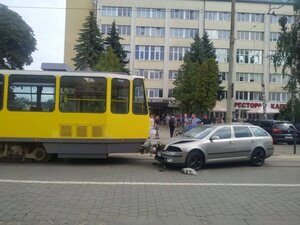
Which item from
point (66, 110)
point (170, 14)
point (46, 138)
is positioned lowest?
point (46, 138)

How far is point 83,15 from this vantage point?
78.1 meters

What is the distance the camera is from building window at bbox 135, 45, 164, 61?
230 feet

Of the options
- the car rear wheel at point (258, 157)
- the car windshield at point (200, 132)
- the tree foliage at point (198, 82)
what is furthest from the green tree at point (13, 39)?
the car rear wheel at point (258, 157)

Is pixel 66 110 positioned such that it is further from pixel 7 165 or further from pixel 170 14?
pixel 170 14

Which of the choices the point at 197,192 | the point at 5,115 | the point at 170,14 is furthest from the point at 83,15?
the point at 197,192

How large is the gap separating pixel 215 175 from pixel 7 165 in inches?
268

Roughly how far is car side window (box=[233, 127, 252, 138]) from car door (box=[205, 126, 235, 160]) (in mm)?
276

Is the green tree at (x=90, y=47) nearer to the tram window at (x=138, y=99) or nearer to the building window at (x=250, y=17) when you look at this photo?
the building window at (x=250, y=17)

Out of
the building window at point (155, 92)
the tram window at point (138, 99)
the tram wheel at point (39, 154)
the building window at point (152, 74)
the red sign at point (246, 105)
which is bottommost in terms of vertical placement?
the tram wheel at point (39, 154)

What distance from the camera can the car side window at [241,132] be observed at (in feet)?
51.2

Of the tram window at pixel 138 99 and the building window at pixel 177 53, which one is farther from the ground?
the building window at pixel 177 53

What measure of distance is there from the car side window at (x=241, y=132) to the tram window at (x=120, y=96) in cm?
391

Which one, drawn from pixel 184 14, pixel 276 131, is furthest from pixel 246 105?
pixel 276 131

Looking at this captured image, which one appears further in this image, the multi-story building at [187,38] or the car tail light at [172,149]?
the multi-story building at [187,38]
